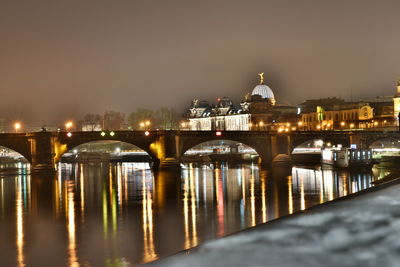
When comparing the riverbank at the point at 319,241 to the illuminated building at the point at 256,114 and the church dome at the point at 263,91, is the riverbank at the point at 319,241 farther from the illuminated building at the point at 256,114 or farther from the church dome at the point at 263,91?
the church dome at the point at 263,91

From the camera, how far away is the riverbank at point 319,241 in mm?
3574

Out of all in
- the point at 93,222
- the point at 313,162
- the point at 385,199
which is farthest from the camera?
the point at 313,162

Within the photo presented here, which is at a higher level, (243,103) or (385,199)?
(243,103)

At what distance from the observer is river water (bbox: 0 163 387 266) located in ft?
79.5

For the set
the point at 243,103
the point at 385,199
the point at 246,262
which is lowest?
the point at 246,262

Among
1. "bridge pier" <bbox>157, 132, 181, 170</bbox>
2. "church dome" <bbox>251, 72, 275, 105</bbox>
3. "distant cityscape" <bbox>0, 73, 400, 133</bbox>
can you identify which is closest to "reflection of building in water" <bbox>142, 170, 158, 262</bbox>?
"bridge pier" <bbox>157, 132, 181, 170</bbox>

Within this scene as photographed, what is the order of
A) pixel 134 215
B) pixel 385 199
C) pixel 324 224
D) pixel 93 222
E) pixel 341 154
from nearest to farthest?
1. pixel 324 224
2. pixel 385 199
3. pixel 93 222
4. pixel 134 215
5. pixel 341 154


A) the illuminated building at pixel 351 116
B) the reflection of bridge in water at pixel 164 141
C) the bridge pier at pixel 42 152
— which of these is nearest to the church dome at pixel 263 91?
the illuminated building at pixel 351 116

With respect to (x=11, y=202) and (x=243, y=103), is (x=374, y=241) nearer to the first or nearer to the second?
(x=11, y=202)

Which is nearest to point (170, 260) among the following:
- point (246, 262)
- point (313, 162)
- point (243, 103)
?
point (246, 262)

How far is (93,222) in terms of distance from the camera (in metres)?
33.4

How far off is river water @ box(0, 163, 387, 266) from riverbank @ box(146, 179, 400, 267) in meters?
17.9

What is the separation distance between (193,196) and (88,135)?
35.8 meters

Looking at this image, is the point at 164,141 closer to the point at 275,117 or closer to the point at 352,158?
the point at 352,158
